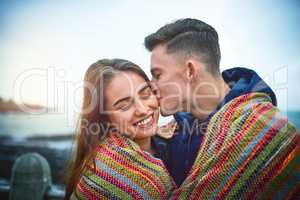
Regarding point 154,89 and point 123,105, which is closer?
point 123,105

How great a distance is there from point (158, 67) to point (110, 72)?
0.21 metres

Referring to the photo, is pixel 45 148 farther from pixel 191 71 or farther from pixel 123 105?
pixel 191 71

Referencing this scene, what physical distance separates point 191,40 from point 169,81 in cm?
20

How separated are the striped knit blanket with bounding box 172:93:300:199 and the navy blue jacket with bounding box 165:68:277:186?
0.11 metres

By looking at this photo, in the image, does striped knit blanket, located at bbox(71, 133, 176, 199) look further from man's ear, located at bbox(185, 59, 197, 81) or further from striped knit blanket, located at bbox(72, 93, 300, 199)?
man's ear, located at bbox(185, 59, 197, 81)

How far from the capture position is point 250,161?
892mm

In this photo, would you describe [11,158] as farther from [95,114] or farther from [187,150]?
[187,150]

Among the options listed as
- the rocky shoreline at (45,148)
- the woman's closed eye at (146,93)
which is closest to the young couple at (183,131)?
the woman's closed eye at (146,93)

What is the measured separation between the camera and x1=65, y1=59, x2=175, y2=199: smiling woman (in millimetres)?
977

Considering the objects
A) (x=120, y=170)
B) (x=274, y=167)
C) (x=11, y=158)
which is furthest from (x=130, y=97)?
(x=11, y=158)

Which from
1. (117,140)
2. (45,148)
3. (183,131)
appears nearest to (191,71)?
(183,131)

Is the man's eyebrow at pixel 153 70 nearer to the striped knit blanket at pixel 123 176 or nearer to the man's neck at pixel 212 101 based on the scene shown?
the man's neck at pixel 212 101

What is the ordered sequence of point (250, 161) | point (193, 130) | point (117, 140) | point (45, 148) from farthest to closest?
1. point (45, 148)
2. point (193, 130)
3. point (117, 140)
4. point (250, 161)

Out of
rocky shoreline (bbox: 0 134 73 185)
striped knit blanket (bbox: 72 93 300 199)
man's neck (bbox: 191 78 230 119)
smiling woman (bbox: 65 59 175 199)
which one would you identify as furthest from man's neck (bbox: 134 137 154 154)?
rocky shoreline (bbox: 0 134 73 185)
